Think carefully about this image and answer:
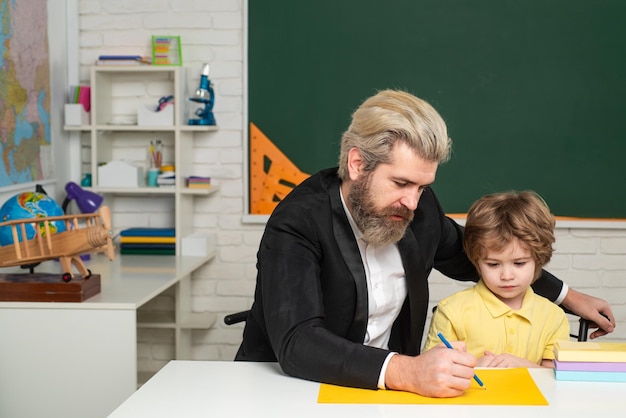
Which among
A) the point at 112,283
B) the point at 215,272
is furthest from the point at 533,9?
the point at 112,283

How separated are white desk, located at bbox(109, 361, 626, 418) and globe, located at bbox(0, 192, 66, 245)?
1.00m

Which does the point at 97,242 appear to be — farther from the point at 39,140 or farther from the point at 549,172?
the point at 549,172

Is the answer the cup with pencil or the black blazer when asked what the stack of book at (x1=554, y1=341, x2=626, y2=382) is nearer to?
the black blazer

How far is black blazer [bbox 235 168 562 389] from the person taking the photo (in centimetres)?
168

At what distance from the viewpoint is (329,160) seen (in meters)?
3.56

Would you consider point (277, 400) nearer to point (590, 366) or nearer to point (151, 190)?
point (590, 366)

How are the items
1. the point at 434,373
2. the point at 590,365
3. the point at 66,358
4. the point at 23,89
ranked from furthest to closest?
1. the point at 23,89
2. the point at 66,358
3. the point at 590,365
4. the point at 434,373

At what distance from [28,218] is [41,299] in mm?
288

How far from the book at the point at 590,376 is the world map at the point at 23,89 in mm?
1994

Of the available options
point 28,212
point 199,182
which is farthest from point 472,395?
point 199,182

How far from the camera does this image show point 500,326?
213cm

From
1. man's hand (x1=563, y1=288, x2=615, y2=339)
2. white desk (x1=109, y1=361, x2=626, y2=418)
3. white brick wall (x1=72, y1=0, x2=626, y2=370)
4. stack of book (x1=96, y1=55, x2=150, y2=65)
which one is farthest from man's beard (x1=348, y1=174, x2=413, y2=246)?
stack of book (x1=96, y1=55, x2=150, y2=65)

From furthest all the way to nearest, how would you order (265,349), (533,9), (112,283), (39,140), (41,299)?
(533,9), (39,140), (112,283), (41,299), (265,349)

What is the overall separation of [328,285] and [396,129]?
0.41 meters
